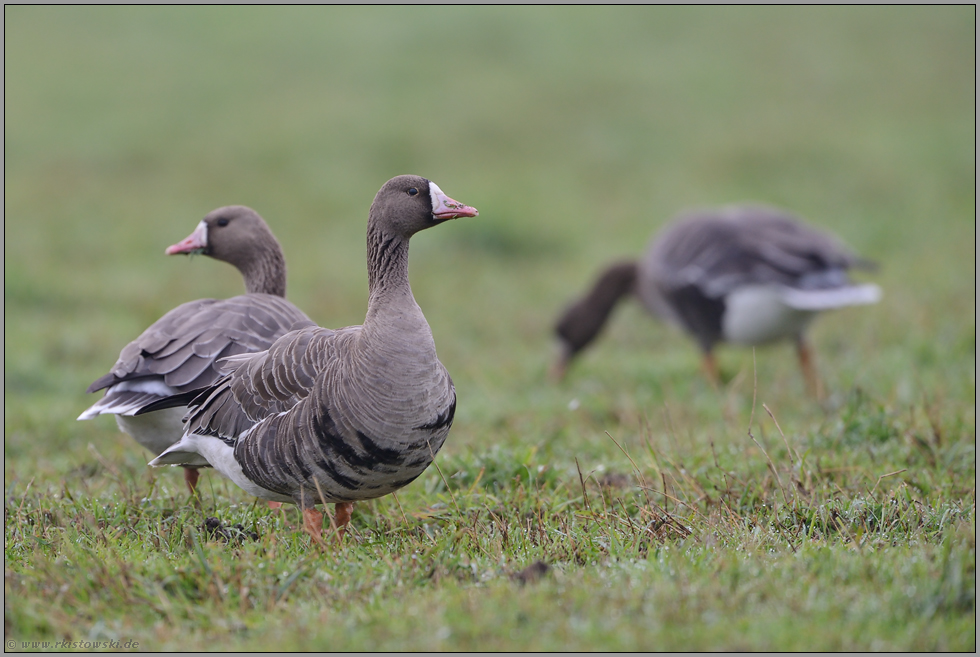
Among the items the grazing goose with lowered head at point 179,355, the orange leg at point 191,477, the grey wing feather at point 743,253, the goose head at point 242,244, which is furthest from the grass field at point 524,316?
the goose head at point 242,244

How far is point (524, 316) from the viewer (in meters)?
10.2

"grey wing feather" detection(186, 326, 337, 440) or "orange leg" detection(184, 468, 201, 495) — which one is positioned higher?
"grey wing feather" detection(186, 326, 337, 440)

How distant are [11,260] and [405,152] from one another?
657 centimetres

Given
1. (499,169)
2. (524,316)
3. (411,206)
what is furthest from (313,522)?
(499,169)

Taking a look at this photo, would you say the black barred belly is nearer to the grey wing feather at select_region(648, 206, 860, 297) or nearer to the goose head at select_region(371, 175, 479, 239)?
the goose head at select_region(371, 175, 479, 239)

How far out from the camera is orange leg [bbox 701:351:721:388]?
317 inches

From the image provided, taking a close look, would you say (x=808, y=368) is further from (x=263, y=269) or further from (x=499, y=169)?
(x=499, y=169)

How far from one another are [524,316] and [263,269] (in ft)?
15.7

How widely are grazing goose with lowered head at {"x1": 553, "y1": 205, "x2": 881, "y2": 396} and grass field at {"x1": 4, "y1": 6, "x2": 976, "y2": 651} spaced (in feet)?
1.33

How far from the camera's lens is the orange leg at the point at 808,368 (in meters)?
7.20

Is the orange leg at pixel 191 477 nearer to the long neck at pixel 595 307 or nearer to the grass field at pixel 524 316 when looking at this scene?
the grass field at pixel 524 316

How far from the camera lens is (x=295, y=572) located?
3459 mm

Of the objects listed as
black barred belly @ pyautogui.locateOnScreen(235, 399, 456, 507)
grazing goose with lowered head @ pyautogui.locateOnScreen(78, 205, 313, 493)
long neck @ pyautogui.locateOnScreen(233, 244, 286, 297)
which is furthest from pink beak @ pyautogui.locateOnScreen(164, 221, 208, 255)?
black barred belly @ pyautogui.locateOnScreen(235, 399, 456, 507)

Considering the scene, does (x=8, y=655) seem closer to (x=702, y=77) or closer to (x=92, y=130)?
(x=92, y=130)
